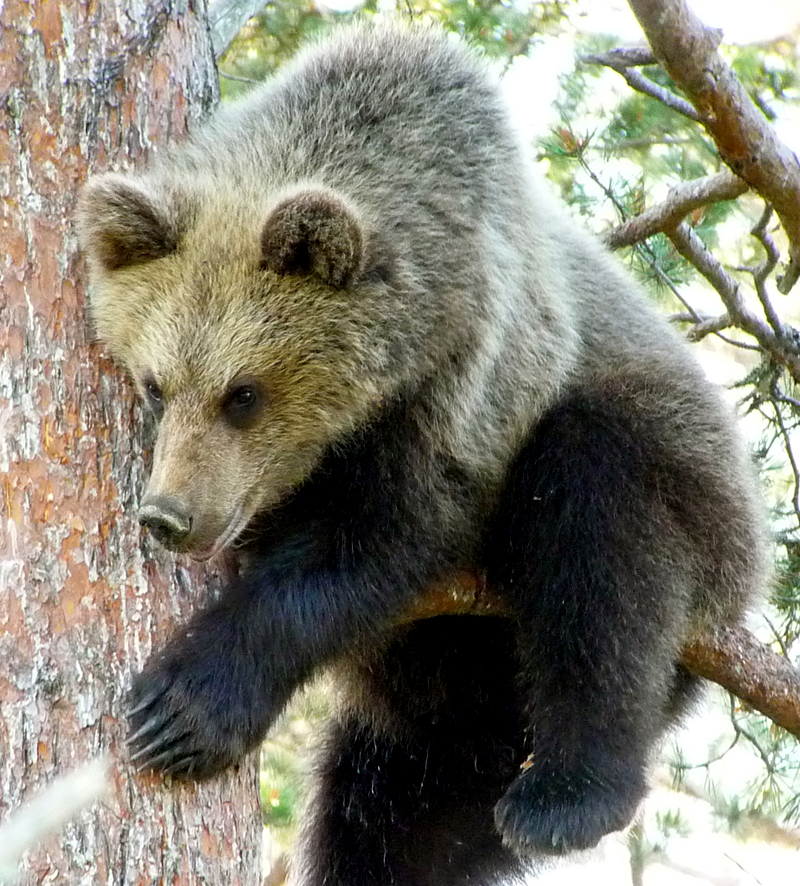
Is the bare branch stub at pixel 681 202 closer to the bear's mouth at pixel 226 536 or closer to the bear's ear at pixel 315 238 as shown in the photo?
the bear's ear at pixel 315 238

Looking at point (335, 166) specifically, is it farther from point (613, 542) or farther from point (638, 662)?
point (638, 662)

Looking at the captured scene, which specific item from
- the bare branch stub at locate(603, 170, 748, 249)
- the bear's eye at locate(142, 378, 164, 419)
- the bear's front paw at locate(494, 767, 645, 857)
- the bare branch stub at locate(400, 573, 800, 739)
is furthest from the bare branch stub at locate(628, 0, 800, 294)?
the bear's front paw at locate(494, 767, 645, 857)

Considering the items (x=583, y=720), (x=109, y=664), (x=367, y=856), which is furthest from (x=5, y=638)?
(x=367, y=856)

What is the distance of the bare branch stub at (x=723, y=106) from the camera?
361cm

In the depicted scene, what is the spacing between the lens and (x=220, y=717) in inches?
145

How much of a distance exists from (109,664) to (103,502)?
478 millimetres

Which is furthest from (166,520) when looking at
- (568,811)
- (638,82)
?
(638,82)

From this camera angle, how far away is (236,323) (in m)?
3.75

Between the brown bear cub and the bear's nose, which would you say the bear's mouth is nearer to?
the brown bear cub

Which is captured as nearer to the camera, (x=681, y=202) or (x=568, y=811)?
(x=568, y=811)

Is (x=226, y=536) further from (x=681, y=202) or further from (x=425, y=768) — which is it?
(x=681, y=202)

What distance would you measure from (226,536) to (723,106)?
7.15 ft

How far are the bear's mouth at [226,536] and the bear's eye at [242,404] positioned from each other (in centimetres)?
27

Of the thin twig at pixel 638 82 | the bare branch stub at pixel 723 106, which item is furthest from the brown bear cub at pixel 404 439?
the bare branch stub at pixel 723 106
